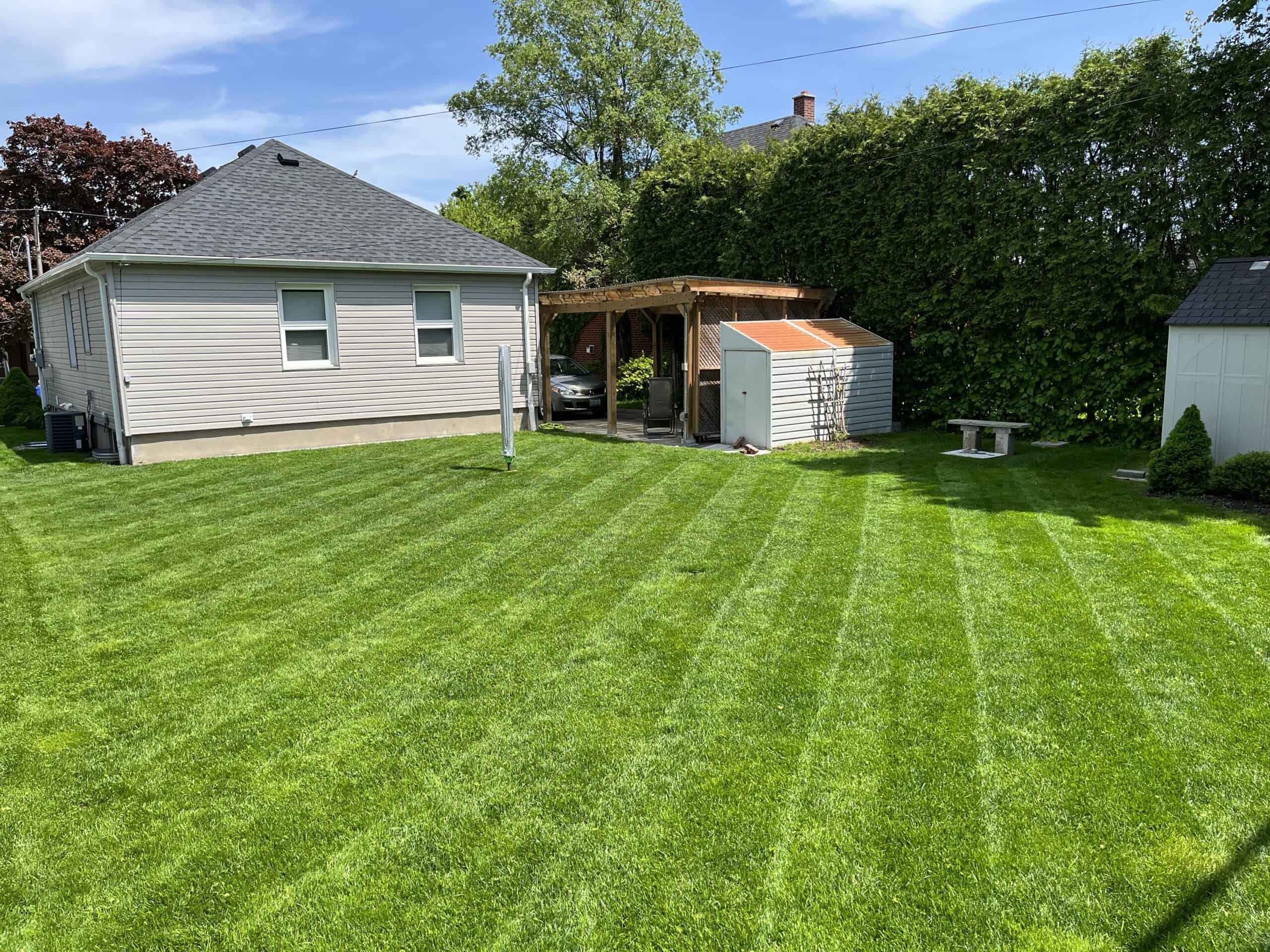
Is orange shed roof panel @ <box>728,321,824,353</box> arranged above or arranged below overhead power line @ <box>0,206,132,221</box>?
below

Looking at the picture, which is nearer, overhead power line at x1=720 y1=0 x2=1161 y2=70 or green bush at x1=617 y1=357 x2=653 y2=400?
overhead power line at x1=720 y1=0 x2=1161 y2=70

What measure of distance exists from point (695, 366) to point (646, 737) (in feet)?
33.3

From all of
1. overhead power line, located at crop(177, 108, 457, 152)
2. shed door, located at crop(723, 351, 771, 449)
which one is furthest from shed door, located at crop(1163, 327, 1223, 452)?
overhead power line, located at crop(177, 108, 457, 152)

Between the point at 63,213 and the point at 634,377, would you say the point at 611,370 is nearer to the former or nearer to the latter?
the point at 634,377

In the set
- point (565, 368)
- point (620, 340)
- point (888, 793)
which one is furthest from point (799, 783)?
point (620, 340)

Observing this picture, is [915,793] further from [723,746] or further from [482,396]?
[482,396]

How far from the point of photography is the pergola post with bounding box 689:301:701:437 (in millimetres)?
13375

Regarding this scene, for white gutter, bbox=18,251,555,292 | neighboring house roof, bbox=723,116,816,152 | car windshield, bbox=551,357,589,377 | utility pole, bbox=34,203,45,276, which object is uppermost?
neighboring house roof, bbox=723,116,816,152

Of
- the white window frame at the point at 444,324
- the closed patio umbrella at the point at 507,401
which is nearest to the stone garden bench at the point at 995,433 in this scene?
the closed patio umbrella at the point at 507,401

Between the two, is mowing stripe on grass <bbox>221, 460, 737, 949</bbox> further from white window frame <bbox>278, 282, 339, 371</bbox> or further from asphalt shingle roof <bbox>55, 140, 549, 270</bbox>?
asphalt shingle roof <bbox>55, 140, 549, 270</bbox>

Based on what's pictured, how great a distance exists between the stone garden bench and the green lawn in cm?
381

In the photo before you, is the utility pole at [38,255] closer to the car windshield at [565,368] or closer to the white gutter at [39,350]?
the white gutter at [39,350]

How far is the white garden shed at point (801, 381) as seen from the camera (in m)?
12.6

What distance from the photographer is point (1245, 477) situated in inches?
319
